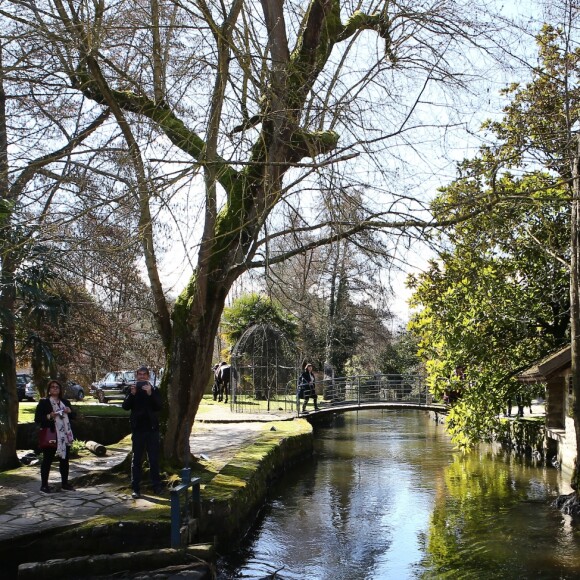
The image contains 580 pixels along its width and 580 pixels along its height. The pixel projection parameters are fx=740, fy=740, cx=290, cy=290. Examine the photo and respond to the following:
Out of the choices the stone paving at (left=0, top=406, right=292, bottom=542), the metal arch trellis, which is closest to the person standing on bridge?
the metal arch trellis

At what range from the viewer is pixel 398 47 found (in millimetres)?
8852

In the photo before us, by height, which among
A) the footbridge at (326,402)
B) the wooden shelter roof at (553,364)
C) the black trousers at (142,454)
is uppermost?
the wooden shelter roof at (553,364)

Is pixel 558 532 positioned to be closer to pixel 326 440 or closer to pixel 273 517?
pixel 273 517

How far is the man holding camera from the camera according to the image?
33.1 ft

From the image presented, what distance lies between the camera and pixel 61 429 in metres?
10.3

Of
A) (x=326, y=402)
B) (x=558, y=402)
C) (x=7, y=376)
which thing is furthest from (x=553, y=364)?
(x=326, y=402)

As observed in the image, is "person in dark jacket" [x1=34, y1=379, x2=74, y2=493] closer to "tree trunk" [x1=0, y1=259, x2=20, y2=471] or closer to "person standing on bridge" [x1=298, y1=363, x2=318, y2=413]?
"tree trunk" [x1=0, y1=259, x2=20, y2=471]

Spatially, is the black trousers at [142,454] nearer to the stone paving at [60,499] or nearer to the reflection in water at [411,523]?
the stone paving at [60,499]

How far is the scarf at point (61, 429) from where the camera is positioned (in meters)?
10.2

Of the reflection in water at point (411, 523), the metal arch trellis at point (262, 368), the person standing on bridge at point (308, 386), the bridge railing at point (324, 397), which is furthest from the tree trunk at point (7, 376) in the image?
the person standing on bridge at point (308, 386)

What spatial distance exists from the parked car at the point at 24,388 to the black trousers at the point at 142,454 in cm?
2496

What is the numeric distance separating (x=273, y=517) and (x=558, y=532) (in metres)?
4.63

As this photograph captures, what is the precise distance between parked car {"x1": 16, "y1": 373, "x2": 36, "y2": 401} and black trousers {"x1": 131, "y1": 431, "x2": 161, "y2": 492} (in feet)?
81.9

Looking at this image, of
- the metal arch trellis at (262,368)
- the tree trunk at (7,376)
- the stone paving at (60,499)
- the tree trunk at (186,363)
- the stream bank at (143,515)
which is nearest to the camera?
the stream bank at (143,515)
